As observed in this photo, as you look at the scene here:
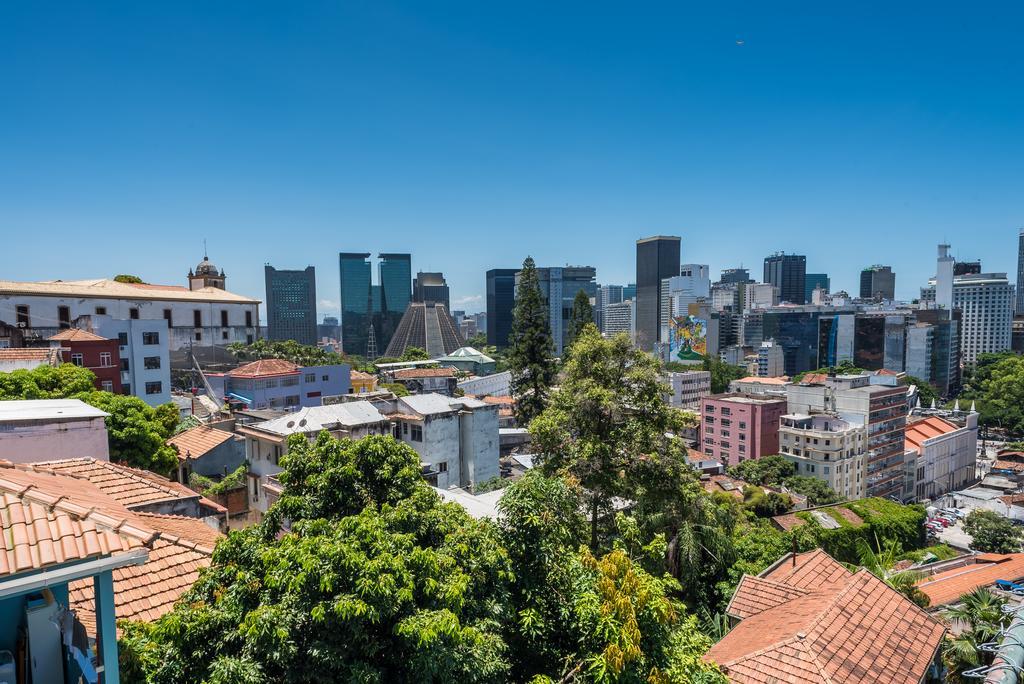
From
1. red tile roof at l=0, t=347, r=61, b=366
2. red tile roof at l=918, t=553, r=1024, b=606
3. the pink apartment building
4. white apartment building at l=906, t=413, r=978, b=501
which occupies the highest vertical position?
red tile roof at l=0, t=347, r=61, b=366

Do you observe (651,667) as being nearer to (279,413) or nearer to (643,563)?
(643,563)

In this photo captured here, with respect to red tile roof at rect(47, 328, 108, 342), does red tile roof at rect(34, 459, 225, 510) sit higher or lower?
lower

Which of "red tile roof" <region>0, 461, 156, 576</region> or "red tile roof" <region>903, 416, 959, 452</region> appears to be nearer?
"red tile roof" <region>0, 461, 156, 576</region>

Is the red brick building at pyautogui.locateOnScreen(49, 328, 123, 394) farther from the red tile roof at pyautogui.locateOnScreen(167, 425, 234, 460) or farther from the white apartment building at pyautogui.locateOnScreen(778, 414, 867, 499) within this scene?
the white apartment building at pyautogui.locateOnScreen(778, 414, 867, 499)

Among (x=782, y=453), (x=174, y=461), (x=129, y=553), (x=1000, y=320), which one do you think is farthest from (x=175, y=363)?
(x=1000, y=320)

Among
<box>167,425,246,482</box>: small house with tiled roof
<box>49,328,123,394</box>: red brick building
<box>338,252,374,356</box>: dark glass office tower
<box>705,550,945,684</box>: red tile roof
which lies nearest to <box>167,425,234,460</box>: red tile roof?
<box>167,425,246,482</box>: small house with tiled roof

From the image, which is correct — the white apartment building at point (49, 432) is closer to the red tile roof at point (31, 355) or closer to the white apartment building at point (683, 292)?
the red tile roof at point (31, 355)

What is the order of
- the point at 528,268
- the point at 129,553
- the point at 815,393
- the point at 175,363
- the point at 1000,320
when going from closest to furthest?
the point at 129,553 → the point at 528,268 → the point at 175,363 → the point at 815,393 → the point at 1000,320
